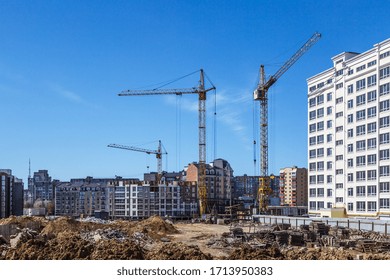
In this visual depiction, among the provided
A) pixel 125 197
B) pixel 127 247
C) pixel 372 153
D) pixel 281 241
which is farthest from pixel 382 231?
pixel 125 197

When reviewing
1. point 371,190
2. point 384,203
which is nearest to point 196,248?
point 384,203

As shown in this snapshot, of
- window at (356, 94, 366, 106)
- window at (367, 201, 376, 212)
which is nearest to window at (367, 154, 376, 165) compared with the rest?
window at (367, 201, 376, 212)

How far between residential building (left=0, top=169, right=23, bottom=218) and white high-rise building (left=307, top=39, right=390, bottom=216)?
61.0 metres

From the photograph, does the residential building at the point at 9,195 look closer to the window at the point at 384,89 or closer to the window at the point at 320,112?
the window at the point at 320,112

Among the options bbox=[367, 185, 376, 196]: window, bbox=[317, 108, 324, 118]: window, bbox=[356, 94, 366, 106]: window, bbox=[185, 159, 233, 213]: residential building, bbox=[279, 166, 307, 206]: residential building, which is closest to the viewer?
bbox=[367, 185, 376, 196]: window

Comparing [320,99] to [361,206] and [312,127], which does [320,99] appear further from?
[361,206]

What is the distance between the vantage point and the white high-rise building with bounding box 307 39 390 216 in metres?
52.0

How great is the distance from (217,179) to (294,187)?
33.1 metres

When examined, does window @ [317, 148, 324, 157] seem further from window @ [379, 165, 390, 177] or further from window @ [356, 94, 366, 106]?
window @ [379, 165, 390, 177]

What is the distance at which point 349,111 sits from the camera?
57.8m

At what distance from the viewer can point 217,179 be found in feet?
418

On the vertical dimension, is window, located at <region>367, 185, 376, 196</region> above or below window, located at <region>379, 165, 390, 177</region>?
below

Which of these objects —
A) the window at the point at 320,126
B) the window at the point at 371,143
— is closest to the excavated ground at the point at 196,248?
the window at the point at 371,143

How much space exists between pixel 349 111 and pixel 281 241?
29.1 meters
